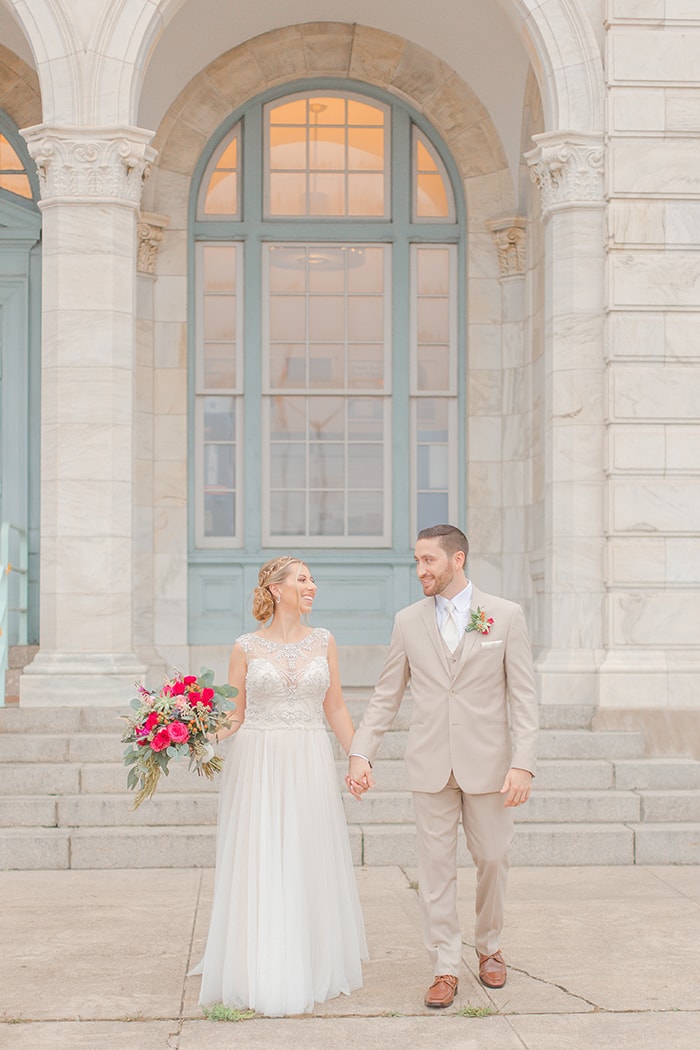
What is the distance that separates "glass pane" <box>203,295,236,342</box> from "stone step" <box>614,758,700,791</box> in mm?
5749

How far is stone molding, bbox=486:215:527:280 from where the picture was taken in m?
13.0

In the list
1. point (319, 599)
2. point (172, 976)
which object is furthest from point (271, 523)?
point (172, 976)

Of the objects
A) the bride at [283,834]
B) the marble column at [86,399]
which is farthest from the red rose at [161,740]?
the marble column at [86,399]

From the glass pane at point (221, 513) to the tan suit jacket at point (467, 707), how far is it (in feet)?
24.2

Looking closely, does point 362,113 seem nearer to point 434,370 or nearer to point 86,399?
point 434,370

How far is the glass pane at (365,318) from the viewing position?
43.7 feet

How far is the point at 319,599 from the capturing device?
13234mm

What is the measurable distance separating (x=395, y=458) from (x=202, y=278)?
2.44 m

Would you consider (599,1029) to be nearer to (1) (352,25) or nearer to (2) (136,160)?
(2) (136,160)

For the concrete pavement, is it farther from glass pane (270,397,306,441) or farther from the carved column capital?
glass pane (270,397,306,441)

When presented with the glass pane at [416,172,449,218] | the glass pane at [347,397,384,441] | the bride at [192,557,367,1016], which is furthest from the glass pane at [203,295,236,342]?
the bride at [192,557,367,1016]

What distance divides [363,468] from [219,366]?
5.35 feet

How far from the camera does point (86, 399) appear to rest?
33.9 feet

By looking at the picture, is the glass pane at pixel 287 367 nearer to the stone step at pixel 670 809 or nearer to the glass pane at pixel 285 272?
the glass pane at pixel 285 272
